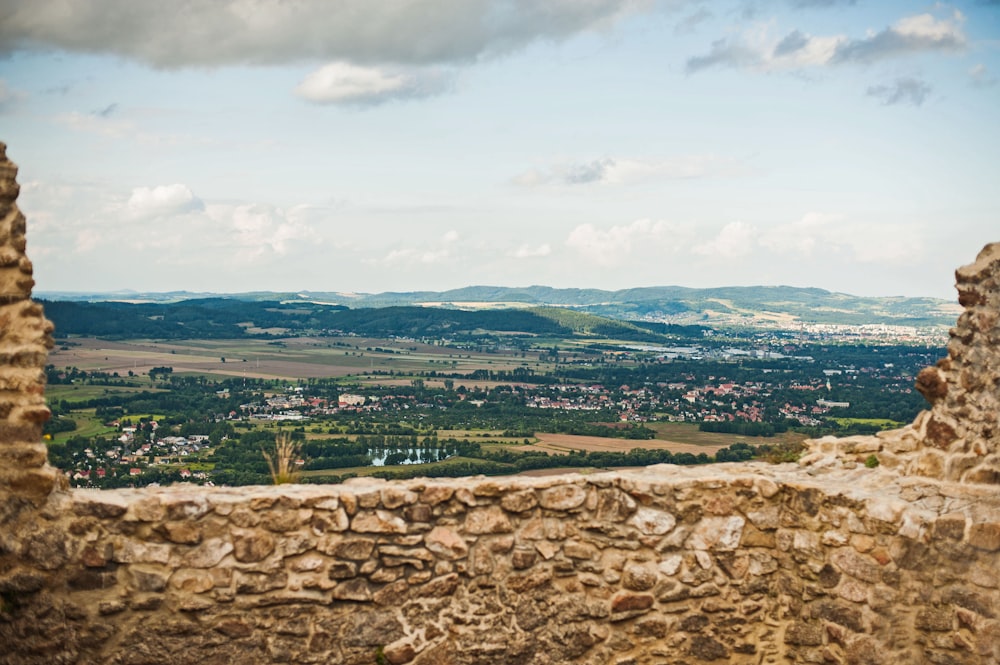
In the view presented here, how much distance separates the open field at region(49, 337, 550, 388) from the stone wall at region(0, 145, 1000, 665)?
41.0m

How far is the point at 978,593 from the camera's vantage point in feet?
17.0

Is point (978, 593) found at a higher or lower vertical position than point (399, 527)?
lower

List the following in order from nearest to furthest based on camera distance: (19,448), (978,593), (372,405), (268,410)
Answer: (19,448) → (978,593) → (268,410) → (372,405)

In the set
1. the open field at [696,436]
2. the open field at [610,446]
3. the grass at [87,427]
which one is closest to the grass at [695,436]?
the open field at [696,436]

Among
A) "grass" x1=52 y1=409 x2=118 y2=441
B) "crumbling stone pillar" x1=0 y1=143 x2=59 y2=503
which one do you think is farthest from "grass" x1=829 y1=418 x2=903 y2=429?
"crumbling stone pillar" x1=0 y1=143 x2=59 y2=503

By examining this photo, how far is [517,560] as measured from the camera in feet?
17.8

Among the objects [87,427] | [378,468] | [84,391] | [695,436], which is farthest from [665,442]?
[84,391]

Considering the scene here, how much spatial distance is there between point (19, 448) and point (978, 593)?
5.21 m

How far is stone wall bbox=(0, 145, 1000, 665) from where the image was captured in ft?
16.1

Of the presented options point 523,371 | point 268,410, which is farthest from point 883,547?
point 523,371

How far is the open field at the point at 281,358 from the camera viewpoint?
53750mm

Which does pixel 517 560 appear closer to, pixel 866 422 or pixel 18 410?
pixel 18 410

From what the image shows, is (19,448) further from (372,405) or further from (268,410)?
(372,405)

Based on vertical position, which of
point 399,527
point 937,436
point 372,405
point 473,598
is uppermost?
point 937,436
